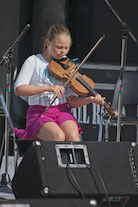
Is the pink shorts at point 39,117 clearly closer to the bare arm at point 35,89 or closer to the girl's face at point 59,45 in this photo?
the bare arm at point 35,89

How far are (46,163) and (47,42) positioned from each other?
0.93 meters

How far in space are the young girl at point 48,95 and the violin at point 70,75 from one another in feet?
0.15

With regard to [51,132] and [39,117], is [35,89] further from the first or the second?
[51,132]

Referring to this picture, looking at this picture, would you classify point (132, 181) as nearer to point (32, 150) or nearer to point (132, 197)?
point (132, 197)

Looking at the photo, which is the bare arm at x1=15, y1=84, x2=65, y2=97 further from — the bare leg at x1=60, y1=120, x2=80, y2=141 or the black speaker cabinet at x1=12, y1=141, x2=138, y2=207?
the black speaker cabinet at x1=12, y1=141, x2=138, y2=207

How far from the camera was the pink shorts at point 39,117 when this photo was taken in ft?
5.86

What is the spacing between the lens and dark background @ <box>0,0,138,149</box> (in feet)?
10.7

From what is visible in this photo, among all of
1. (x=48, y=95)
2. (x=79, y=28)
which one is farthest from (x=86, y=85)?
(x=79, y=28)

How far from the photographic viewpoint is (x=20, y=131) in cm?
188

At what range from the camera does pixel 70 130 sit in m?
1.76

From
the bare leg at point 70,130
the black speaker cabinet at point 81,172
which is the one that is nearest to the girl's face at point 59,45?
the bare leg at point 70,130

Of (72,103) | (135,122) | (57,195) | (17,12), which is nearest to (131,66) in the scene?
(135,122)

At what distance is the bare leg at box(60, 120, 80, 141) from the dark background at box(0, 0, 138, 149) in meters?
1.16

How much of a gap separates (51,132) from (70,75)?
41 cm
